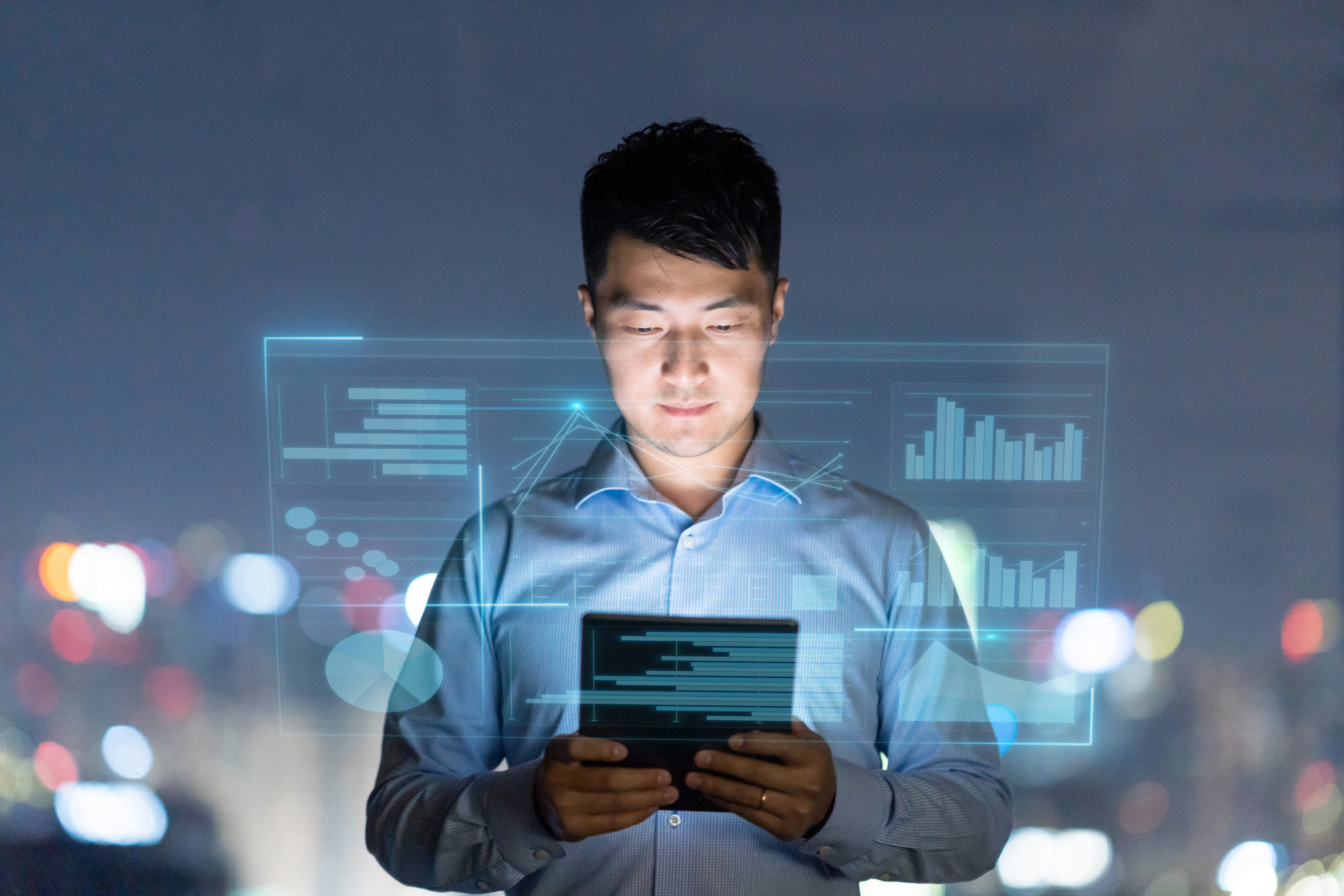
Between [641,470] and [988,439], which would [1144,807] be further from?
[641,470]

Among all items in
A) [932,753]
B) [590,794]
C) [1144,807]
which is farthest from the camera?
→ [1144,807]

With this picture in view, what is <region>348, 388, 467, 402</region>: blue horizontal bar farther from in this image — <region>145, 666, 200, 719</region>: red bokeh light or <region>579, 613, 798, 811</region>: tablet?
<region>145, 666, 200, 719</region>: red bokeh light

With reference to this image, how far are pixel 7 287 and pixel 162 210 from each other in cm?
29

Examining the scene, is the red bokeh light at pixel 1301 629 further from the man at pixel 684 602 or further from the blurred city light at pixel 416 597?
the blurred city light at pixel 416 597

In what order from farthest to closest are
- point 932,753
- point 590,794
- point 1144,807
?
point 1144,807, point 932,753, point 590,794

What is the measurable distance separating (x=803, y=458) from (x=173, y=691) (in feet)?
3.18

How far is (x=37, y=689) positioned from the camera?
1.14 meters

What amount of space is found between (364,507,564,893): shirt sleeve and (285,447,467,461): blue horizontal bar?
9 centimetres

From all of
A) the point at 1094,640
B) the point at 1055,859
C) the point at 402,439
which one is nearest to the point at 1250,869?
the point at 1055,859

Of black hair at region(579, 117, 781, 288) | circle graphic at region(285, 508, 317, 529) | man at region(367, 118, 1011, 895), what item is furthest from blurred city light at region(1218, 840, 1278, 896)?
circle graphic at region(285, 508, 317, 529)

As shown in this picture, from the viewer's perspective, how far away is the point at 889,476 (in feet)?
3.25

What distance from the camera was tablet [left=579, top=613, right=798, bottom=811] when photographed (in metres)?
0.93

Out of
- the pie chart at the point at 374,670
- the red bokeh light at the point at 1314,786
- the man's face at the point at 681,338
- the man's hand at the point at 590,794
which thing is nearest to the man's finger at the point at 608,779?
the man's hand at the point at 590,794

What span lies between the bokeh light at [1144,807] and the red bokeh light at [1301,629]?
0.89ft
